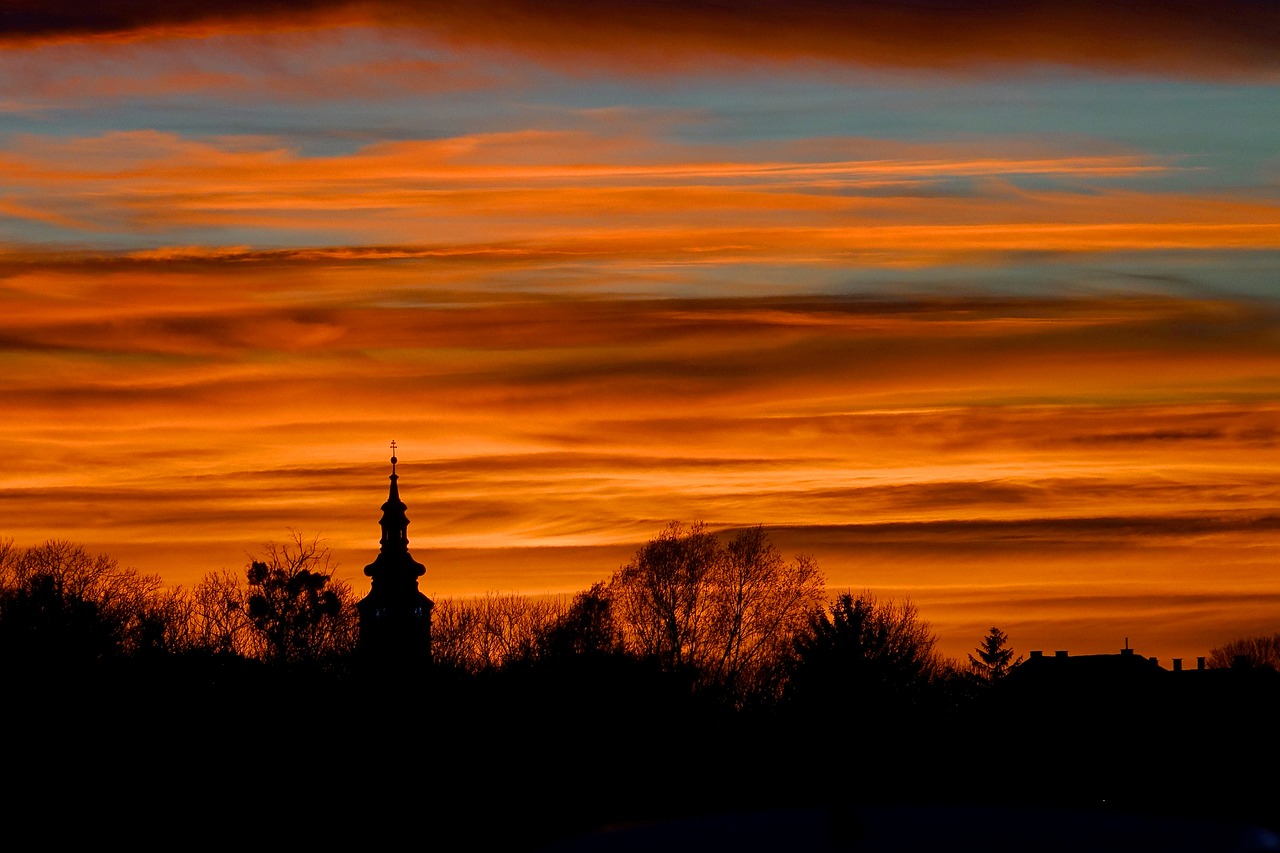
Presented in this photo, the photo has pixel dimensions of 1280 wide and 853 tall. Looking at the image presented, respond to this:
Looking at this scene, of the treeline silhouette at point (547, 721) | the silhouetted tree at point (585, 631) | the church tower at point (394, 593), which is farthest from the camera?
the church tower at point (394, 593)

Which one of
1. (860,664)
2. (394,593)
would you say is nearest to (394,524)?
(394,593)

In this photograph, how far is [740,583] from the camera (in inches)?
3273

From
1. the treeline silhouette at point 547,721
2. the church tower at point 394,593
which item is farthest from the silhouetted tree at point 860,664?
the church tower at point 394,593

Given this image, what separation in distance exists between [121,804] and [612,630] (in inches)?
1147

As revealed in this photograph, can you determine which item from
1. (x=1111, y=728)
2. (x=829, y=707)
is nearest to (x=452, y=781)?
(x=829, y=707)

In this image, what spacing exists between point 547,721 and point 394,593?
61.1 meters

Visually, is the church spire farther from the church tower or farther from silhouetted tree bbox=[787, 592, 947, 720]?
silhouetted tree bbox=[787, 592, 947, 720]

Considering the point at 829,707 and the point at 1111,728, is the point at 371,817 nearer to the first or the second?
the point at 829,707

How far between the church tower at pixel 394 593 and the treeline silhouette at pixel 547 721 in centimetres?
2681

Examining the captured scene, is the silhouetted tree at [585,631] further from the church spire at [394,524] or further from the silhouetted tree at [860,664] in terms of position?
the church spire at [394,524]

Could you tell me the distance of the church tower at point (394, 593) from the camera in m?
124

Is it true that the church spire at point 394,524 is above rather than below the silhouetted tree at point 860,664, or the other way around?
above

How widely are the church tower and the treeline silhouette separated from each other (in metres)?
26.8

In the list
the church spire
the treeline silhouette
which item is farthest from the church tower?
the treeline silhouette
